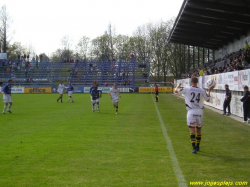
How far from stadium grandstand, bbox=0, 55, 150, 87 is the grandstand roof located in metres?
16.0

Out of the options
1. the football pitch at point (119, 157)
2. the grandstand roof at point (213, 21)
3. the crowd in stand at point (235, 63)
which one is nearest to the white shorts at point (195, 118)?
the football pitch at point (119, 157)

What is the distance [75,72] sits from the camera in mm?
62719

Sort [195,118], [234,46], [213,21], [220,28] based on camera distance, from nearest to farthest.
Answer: [195,118] < [213,21] < [220,28] < [234,46]

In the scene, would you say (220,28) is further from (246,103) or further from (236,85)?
(246,103)

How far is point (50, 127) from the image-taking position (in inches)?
538

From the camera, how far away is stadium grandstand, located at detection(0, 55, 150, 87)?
60375 mm

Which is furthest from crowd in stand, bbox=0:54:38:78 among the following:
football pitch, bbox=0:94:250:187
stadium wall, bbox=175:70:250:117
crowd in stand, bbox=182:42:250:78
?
football pitch, bbox=0:94:250:187

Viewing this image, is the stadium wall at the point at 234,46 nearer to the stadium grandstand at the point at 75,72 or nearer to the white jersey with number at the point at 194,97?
the stadium grandstand at the point at 75,72

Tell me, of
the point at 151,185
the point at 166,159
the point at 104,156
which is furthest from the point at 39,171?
the point at 166,159

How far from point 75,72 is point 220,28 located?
33062 millimetres

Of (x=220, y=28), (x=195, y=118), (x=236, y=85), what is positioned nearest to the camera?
(x=195, y=118)

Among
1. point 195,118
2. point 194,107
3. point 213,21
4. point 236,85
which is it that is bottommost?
point 195,118

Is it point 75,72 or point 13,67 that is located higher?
point 13,67

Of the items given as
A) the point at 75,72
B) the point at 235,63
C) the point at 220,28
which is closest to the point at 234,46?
the point at 220,28
